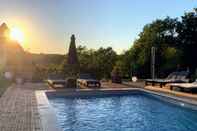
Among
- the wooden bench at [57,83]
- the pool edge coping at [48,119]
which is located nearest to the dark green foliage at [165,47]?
the wooden bench at [57,83]

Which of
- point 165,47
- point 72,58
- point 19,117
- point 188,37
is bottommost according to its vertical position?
point 19,117

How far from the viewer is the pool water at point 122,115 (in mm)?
8305

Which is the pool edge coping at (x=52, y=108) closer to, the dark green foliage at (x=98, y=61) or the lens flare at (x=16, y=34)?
the lens flare at (x=16, y=34)

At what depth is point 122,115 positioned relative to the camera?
10.1 meters

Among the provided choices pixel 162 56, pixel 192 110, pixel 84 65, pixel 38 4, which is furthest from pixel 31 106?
pixel 84 65

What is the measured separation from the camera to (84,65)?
94.7ft

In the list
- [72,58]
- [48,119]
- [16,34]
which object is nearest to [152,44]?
[72,58]

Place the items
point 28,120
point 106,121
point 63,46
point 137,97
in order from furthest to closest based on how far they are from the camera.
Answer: point 63,46 → point 137,97 → point 106,121 → point 28,120

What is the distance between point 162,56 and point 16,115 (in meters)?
18.5

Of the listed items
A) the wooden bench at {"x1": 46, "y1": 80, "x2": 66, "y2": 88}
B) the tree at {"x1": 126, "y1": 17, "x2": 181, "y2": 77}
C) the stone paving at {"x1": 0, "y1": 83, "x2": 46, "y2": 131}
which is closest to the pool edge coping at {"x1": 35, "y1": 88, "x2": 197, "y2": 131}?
the stone paving at {"x1": 0, "y1": 83, "x2": 46, "y2": 131}

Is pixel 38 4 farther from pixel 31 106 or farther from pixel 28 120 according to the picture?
pixel 28 120

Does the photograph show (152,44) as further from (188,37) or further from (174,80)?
(174,80)

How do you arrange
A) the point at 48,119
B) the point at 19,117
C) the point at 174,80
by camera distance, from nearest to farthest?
the point at 48,119 < the point at 19,117 < the point at 174,80

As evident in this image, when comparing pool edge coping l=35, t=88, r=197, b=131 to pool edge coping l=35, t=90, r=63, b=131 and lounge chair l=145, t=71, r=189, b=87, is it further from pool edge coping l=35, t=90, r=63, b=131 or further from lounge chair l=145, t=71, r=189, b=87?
lounge chair l=145, t=71, r=189, b=87
